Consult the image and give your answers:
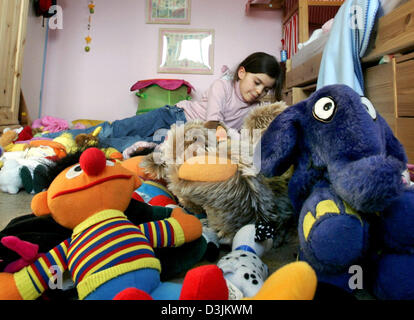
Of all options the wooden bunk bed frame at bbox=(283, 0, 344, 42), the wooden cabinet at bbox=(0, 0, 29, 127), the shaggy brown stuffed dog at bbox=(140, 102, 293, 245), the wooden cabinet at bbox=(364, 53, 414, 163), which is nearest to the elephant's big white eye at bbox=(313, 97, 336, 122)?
the shaggy brown stuffed dog at bbox=(140, 102, 293, 245)

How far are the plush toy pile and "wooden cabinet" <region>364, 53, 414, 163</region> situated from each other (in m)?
0.53

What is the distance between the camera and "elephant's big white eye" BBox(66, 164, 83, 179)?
0.37m

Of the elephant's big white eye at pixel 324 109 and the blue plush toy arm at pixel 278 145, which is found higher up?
the elephant's big white eye at pixel 324 109

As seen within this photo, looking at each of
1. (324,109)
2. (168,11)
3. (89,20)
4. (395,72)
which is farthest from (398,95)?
(89,20)

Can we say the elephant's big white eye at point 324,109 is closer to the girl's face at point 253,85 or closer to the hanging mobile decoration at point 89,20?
the girl's face at point 253,85

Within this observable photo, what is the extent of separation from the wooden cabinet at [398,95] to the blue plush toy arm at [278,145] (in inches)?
24.2

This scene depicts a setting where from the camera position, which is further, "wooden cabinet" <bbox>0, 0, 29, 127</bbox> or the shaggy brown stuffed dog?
"wooden cabinet" <bbox>0, 0, 29, 127</bbox>

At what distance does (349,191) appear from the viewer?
319 mm

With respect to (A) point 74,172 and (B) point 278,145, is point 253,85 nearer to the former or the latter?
(B) point 278,145

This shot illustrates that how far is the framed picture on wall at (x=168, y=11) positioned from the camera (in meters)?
2.56

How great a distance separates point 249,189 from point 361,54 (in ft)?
2.86

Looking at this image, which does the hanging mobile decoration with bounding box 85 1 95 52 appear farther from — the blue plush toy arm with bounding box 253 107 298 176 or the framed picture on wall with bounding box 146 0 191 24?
the blue plush toy arm with bounding box 253 107 298 176

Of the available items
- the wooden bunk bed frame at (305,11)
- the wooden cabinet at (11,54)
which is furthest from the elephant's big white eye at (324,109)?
the wooden cabinet at (11,54)
